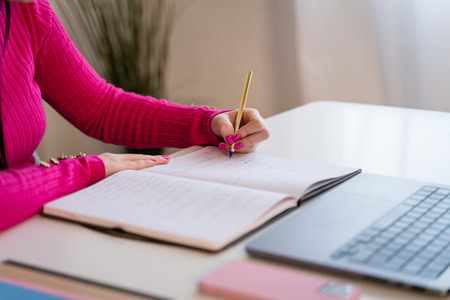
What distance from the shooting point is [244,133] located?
1.14 metres

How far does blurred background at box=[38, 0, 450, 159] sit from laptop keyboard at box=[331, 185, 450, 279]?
5.07ft

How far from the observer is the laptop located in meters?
0.65

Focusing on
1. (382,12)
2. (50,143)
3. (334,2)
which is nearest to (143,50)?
(50,143)

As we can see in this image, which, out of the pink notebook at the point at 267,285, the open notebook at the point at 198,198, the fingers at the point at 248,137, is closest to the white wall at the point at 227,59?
the fingers at the point at 248,137

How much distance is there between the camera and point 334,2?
243 centimetres

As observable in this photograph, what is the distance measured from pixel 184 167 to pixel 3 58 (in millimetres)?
384

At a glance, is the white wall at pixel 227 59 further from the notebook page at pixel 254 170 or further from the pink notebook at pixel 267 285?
the pink notebook at pixel 267 285

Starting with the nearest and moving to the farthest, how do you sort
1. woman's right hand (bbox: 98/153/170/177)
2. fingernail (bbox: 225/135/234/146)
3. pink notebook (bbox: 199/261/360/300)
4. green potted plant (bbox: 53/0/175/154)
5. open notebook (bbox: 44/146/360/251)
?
1. pink notebook (bbox: 199/261/360/300)
2. open notebook (bbox: 44/146/360/251)
3. woman's right hand (bbox: 98/153/170/177)
4. fingernail (bbox: 225/135/234/146)
5. green potted plant (bbox: 53/0/175/154)

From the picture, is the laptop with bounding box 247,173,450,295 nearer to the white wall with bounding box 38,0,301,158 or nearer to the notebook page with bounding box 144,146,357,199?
the notebook page with bounding box 144,146,357,199

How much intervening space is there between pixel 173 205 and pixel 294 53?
1.85 m

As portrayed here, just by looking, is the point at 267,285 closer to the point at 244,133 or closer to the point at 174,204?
the point at 174,204

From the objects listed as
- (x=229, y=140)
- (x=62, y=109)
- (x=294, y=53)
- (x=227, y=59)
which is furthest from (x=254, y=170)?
(x=227, y=59)

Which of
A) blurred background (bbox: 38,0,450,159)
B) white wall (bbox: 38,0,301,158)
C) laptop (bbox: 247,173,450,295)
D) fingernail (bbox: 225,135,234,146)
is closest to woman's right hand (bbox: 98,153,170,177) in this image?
fingernail (bbox: 225,135,234,146)

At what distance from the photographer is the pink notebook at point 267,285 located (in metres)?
0.58
